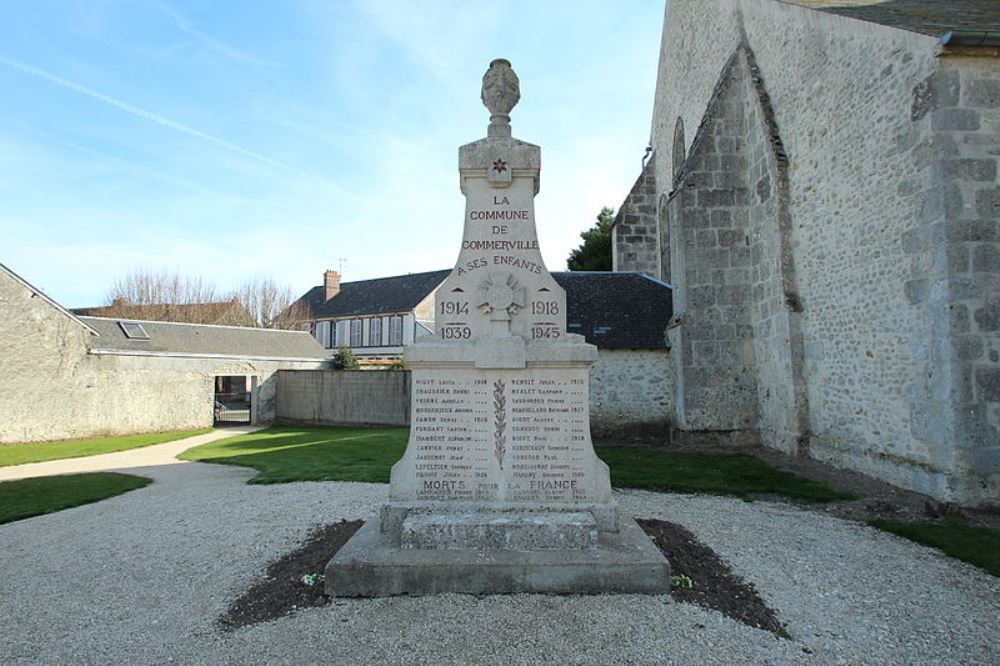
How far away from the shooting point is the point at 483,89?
4906mm

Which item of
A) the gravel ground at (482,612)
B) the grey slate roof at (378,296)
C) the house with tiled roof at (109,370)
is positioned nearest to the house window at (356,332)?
the grey slate roof at (378,296)

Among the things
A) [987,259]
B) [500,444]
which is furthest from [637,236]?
[500,444]

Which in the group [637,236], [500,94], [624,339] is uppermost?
[637,236]

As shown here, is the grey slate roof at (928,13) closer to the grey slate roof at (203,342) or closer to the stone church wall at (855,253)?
the stone church wall at (855,253)

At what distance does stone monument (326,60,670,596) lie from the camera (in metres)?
3.76

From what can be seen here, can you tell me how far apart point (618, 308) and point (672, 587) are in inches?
427

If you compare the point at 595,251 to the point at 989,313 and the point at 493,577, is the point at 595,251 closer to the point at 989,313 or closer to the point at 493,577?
the point at 989,313

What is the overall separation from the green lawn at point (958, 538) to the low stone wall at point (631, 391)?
6.83m

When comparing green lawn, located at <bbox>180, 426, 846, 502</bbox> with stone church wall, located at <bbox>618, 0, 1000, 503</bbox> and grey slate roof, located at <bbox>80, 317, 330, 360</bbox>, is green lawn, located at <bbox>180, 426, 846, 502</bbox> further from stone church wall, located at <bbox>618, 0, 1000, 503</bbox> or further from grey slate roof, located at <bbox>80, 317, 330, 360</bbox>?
grey slate roof, located at <bbox>80, 317, 330, 360</bbox>

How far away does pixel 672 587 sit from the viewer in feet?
12.7

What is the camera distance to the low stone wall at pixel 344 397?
18406 millimetres

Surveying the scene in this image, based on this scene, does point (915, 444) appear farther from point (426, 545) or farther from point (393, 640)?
point (393, 640)

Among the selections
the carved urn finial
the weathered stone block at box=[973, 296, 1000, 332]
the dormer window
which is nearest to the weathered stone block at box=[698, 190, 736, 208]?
the weathered stone block at box=[973, 296, 1000, 332]

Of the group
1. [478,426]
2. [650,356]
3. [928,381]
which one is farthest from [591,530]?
[650,356]
